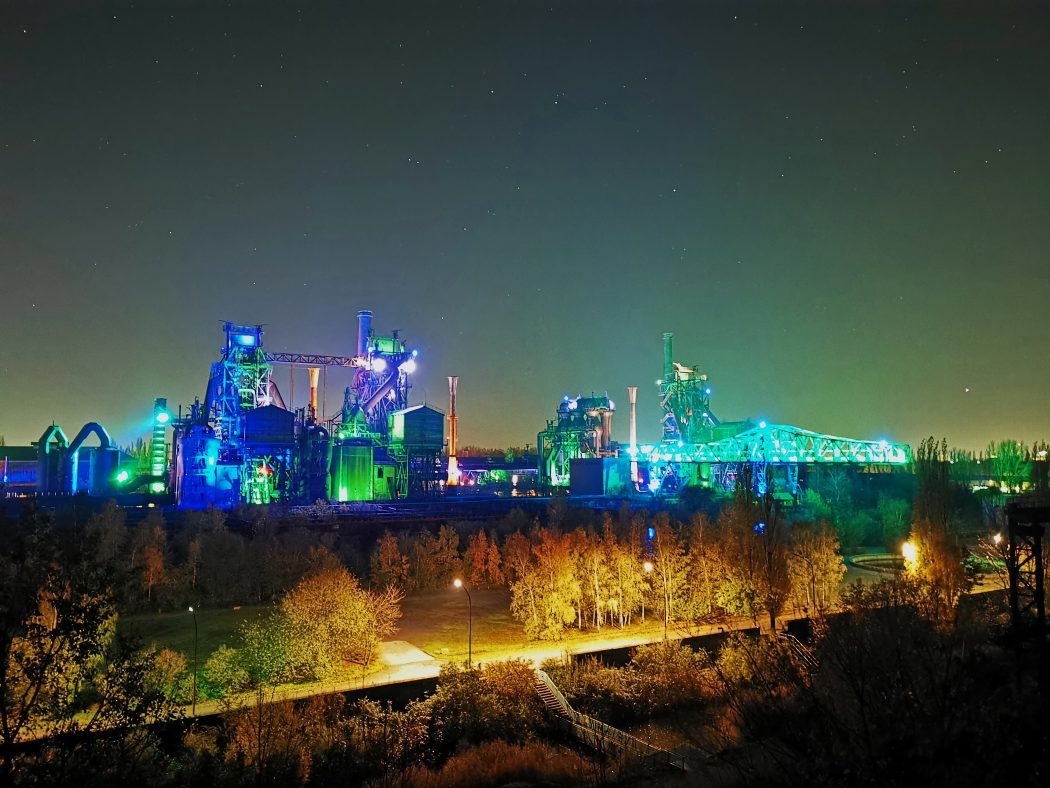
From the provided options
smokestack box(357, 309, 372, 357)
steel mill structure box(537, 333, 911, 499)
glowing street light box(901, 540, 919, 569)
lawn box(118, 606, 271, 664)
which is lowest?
lawn box(118, 606, 271, 664)

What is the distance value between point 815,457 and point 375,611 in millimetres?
72064

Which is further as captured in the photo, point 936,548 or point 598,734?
point 936,548

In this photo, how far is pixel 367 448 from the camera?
78312 mm

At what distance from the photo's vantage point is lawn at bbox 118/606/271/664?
104ft

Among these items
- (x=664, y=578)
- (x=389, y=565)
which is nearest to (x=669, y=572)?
(x=664, y=578)

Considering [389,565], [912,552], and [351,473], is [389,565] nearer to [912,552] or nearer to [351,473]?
[912,552]

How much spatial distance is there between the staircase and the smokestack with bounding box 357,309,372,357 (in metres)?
69.6

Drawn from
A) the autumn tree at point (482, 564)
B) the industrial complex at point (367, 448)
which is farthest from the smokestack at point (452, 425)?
the autumn tree at point (482, 564)

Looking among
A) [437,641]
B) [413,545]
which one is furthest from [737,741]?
[413,545]

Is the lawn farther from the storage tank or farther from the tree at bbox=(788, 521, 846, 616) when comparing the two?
the storage tank

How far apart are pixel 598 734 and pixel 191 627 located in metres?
22.6

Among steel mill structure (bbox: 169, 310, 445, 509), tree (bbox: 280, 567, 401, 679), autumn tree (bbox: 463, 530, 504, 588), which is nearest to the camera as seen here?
tree (bbox: 280, 567, 401, 679)

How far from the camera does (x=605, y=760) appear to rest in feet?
69.4

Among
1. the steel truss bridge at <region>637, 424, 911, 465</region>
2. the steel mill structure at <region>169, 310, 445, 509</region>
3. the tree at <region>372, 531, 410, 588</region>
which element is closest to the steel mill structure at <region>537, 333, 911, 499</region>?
the steel truss bridge at <region>637, 424, 911, 465</region>
